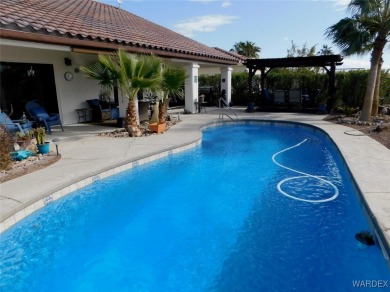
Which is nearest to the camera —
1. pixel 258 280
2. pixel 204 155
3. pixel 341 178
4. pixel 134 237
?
pixel 258 280

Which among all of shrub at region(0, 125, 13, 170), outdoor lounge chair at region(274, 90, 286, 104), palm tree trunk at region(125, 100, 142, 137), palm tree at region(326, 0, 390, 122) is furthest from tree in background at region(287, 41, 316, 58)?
shrub at region(0, 125, 13, 170)

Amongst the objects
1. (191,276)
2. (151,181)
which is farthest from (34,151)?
(191,276)

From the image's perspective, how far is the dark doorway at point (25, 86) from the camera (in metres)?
11.4

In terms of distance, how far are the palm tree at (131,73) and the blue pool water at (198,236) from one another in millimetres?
3382

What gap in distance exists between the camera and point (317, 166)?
8117 millimetres

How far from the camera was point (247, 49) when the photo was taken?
2203 inches

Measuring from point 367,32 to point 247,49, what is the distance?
46.3m

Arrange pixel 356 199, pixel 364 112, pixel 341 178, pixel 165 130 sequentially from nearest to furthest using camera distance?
pixel 356 199, pixel 341 178, pixel 165 130, pixel 364 112

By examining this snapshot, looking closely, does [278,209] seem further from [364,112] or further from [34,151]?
[364,112]

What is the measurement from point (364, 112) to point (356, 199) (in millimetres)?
9144

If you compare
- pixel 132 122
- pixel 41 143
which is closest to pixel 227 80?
pixel 132 122

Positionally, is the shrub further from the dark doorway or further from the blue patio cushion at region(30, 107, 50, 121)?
the dark doorway

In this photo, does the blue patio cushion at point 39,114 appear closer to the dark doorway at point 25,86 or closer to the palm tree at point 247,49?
the dark doorway at point 25,86

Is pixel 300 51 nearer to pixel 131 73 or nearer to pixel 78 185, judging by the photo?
pixel 131 73
